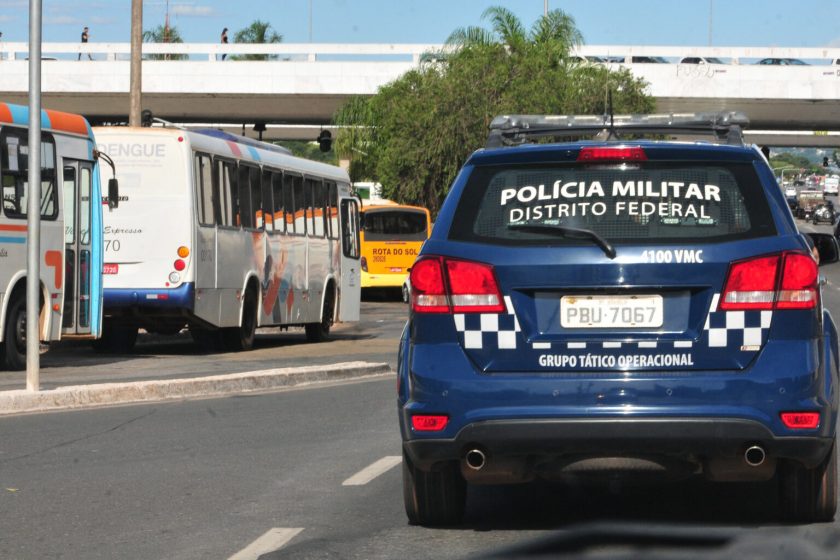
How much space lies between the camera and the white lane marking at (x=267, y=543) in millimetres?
6918

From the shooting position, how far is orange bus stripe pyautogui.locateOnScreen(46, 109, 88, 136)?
757 inches

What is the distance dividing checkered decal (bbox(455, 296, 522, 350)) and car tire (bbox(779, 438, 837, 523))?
4.80 feet

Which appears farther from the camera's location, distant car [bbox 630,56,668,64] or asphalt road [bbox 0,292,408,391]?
distant car [bbox 630,56,668,64]

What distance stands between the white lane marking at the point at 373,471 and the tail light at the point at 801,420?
10.1ft

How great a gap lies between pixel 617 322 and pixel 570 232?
422 mm

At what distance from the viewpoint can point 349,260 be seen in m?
28.7

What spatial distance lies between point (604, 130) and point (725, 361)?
5.73 ft

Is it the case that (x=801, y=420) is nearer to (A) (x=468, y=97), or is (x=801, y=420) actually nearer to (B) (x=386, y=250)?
(B) (x=386, y=250)

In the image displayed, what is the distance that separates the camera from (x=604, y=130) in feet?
26.3

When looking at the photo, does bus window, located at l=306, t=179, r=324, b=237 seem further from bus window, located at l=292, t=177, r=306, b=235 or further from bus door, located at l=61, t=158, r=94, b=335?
bus door, located at l=61, t=158, r=94, b=335

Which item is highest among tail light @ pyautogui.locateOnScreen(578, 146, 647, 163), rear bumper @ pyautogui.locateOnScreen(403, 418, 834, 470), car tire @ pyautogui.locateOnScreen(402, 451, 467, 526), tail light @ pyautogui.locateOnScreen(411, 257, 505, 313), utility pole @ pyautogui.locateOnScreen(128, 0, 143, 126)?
utility pole @ pyautogui.locateOnScreen(128, 0, 143, 126)

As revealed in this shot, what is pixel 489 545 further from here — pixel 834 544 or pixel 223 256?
pixel 223 256

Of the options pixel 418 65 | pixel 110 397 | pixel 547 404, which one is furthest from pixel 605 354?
pixel 418 65

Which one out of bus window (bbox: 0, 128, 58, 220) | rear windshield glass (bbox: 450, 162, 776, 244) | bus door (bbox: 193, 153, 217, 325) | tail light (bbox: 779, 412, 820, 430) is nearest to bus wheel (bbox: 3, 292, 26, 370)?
bus window (bbox: 0, 128, 58, 220)
